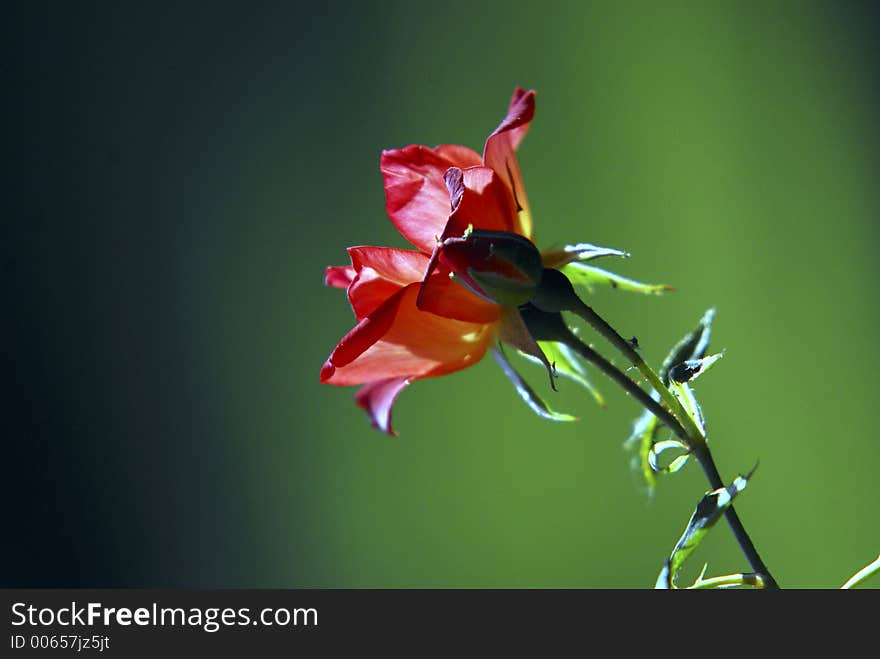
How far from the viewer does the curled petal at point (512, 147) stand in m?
0.35

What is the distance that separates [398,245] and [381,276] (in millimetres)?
825

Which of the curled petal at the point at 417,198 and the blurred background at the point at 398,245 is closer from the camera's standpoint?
the curled petal at the point at 417,198

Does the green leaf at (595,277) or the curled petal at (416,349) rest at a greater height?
the green leaf at (595,277)

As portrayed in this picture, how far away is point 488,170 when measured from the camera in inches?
13.6

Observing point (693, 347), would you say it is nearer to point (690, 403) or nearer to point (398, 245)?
point (690, 403)

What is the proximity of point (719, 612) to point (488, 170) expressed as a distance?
19 centimetres

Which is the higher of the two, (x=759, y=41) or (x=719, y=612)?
(x=759, y=41)

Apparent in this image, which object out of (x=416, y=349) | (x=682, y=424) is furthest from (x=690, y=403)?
(x=416, y=349)

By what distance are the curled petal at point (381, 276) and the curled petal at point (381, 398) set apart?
0.13ft

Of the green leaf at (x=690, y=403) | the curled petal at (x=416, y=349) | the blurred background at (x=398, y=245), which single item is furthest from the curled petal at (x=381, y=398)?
the blurred background at (x=398, y=245)

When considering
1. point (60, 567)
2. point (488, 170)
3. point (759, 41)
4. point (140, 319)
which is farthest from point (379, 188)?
point (488, 170)

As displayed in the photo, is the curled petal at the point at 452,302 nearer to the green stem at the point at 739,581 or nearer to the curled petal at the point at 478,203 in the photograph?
the curled petal at the point at 478,203

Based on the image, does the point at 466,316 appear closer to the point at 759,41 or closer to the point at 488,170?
the point at 488,170

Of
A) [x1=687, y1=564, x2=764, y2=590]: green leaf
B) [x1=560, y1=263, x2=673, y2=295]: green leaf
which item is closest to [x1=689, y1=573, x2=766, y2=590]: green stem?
[x1=687, y1=564, x2=764, y2=590]: green leaf
